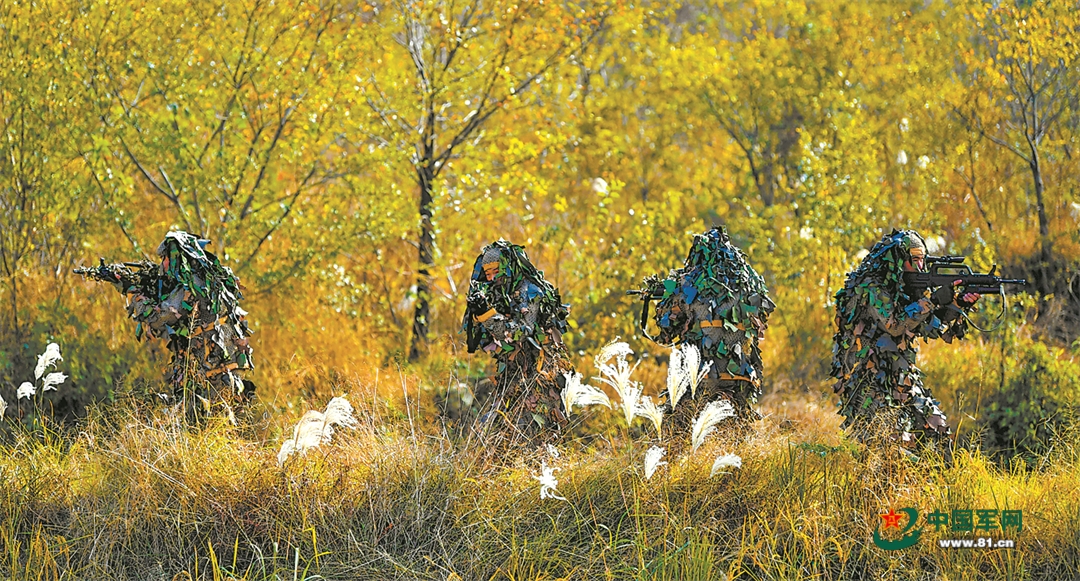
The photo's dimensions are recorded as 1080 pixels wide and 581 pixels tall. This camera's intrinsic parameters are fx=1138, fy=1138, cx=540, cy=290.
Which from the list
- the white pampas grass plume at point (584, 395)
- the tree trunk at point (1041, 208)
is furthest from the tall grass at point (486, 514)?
the tree trunk at point (1041, 208)

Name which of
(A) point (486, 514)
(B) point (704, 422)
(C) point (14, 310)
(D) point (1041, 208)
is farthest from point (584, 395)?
(D) point (1041, 208)

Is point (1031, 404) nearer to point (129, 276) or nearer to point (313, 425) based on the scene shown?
point (313, 425)

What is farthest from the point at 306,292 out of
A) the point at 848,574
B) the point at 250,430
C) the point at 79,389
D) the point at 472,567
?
the point at 848,574

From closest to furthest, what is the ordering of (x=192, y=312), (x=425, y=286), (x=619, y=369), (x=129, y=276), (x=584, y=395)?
(x=584, y=395) → (x=619, y=369) → (x=192, y=312) → (x=129, y=276) → (x=425, y=286)

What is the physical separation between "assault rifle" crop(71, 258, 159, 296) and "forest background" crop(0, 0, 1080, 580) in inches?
24.2

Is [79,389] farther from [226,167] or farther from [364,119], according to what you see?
[364,119]

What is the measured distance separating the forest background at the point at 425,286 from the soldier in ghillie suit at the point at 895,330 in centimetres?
36

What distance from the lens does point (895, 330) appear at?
224 inches

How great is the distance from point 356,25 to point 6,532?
4.99m

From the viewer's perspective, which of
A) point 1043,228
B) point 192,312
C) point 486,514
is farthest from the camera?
point 1043,228

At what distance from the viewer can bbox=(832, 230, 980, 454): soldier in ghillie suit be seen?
5.68 metres

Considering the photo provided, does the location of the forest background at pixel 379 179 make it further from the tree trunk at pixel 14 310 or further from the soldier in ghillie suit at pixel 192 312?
the soldier in ghillie suit at pixel 192 312

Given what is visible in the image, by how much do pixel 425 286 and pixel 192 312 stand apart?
3.60 m

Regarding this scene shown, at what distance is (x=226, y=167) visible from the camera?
26.1ft
